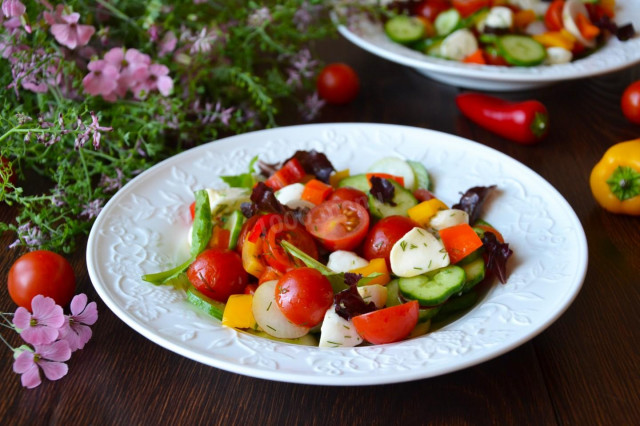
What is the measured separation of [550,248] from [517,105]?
1251 millimetres

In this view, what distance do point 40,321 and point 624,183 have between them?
2174 mm

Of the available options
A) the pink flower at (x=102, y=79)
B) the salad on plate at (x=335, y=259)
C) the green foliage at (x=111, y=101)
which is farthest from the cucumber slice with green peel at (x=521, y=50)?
the pink flower at (x=102, y=79)

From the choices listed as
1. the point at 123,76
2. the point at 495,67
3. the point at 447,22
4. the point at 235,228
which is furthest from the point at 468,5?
the point at 235,228

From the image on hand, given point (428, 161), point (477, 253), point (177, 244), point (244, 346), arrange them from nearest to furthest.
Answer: point (244, 346)
point (477, 253)
point (177, 244)
point (428, 161)

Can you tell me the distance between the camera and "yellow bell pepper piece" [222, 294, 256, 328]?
2.11m

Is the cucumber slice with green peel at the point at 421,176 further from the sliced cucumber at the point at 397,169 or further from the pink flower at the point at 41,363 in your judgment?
the pink flower at the point at 41,363

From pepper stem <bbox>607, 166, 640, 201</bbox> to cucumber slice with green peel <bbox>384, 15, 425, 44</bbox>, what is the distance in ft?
4.85

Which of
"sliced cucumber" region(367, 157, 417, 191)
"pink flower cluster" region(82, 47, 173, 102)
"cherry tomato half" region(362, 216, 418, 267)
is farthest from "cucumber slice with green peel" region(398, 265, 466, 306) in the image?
"pink flower cluster" region(82, 47, 173, 102)

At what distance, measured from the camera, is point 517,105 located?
10.9ft

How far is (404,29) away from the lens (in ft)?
12.8

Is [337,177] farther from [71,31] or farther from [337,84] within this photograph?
[71,31]

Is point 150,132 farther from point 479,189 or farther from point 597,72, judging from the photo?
point 597,72

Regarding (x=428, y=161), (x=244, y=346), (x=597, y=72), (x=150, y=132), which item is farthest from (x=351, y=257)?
(x=597, y=72)

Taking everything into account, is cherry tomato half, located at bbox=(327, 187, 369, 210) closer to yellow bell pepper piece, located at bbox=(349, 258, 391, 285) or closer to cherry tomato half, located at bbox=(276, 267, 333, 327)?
yellow bell pepper piece, located at bbox=(349, 258, 391, 285)
